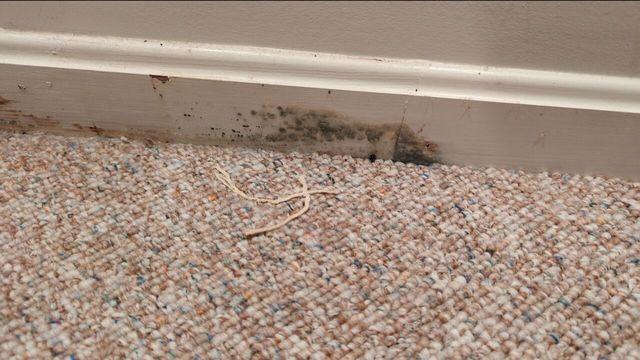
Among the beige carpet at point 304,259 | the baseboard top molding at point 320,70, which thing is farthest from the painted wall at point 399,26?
the beige carpet at point 304,259

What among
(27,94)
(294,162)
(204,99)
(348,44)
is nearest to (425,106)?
(348,44)

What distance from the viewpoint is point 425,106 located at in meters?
1.10

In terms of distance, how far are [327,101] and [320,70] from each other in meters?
0.06

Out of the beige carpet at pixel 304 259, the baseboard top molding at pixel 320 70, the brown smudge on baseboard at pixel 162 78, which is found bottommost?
the beige carpet at pixel 304 259

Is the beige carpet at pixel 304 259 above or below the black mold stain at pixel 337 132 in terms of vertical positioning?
below

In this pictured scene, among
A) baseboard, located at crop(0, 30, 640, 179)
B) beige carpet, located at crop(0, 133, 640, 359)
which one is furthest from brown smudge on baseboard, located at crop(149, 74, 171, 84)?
beige carpet, located at crop(0, 133, 640, 359)

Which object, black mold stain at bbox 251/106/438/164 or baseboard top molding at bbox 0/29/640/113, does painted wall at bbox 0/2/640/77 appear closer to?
baseboard top molding at bbox 0/29/640/113

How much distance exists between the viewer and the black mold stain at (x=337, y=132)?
1.15 meters

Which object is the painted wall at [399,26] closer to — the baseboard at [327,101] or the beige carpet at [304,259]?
the baseboard at [327,101]

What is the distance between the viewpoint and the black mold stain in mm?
1151

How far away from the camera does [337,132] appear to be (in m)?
1.18

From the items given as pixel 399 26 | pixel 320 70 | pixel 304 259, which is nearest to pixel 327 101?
pixel 320 70

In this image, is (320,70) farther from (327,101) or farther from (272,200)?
(272,200)

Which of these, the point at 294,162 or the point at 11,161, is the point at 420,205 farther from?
the point at 11,161
